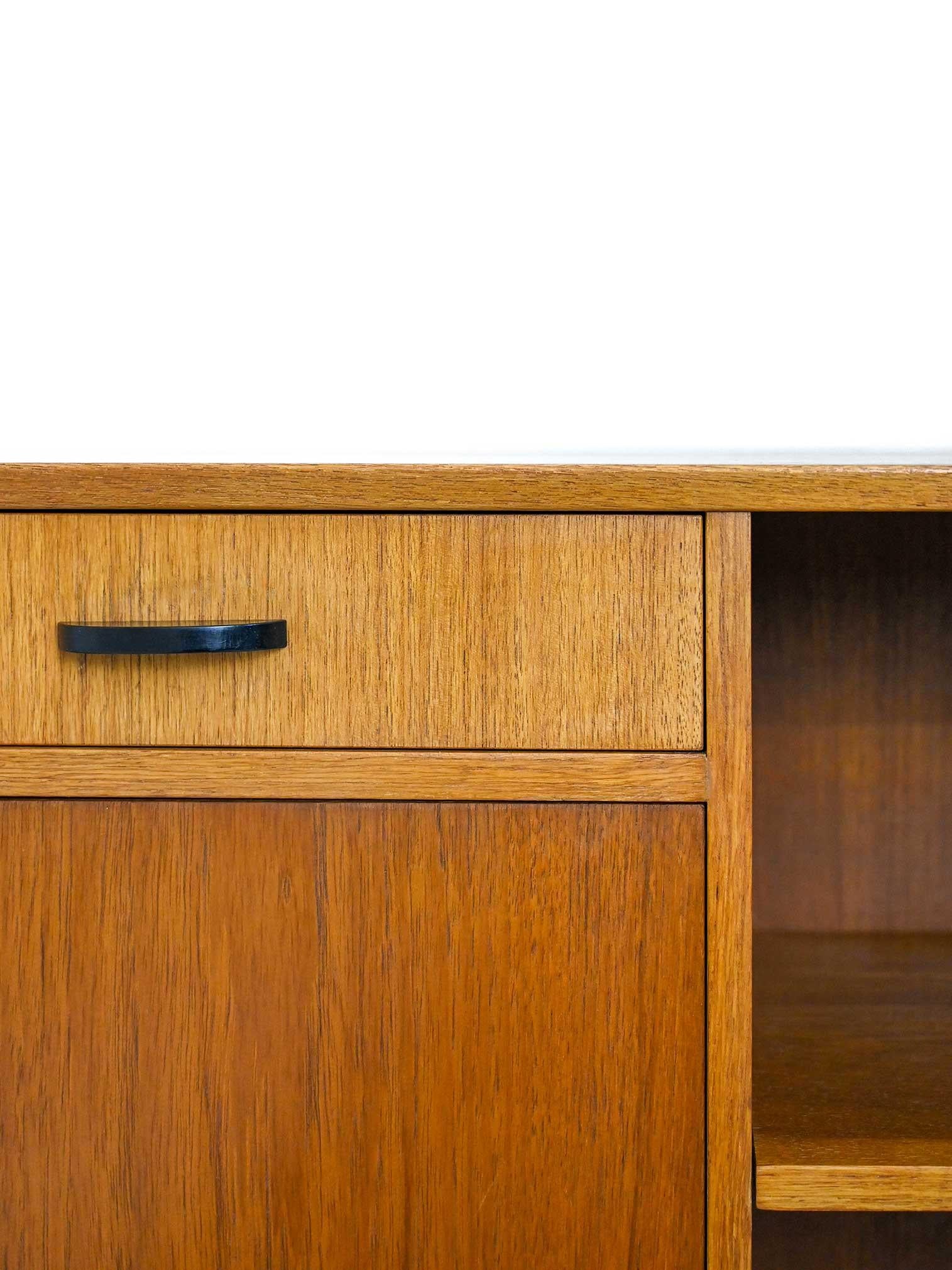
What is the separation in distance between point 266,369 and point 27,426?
9.1 inches

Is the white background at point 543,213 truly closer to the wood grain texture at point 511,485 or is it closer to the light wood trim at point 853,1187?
the wood grain texture at point 511,485

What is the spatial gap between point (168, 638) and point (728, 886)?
0.92 ft

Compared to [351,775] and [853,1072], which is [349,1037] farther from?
[853,1072]

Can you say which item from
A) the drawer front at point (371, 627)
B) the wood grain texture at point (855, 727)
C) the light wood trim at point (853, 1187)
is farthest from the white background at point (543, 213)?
the light wood trim at point (853, 1187)

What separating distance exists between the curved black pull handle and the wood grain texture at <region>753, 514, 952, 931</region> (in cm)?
48

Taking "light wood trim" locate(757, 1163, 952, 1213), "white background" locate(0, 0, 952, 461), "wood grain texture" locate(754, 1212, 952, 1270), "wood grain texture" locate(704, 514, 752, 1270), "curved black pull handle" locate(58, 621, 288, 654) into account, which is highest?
"white background" locate(0, 0, 952, 461)

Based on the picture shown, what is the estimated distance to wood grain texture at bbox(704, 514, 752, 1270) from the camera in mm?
447

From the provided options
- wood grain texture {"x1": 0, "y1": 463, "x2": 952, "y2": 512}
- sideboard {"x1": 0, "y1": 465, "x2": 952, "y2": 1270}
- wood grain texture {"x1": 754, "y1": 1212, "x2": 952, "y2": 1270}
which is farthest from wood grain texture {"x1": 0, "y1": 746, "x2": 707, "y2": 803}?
wood grain texture {"x1": 754, "y1": 1212, "x2": 952, "y2": 1270}

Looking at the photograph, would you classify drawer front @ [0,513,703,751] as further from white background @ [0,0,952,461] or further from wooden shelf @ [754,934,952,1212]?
white background @ [0,0,952,461]

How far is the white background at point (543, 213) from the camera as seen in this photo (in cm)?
83

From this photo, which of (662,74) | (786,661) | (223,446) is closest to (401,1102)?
(786,661)

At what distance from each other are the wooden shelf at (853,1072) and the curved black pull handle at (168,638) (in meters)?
0.35

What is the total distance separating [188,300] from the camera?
0.85 metres

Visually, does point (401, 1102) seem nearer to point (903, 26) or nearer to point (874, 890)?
point (874, 890)
